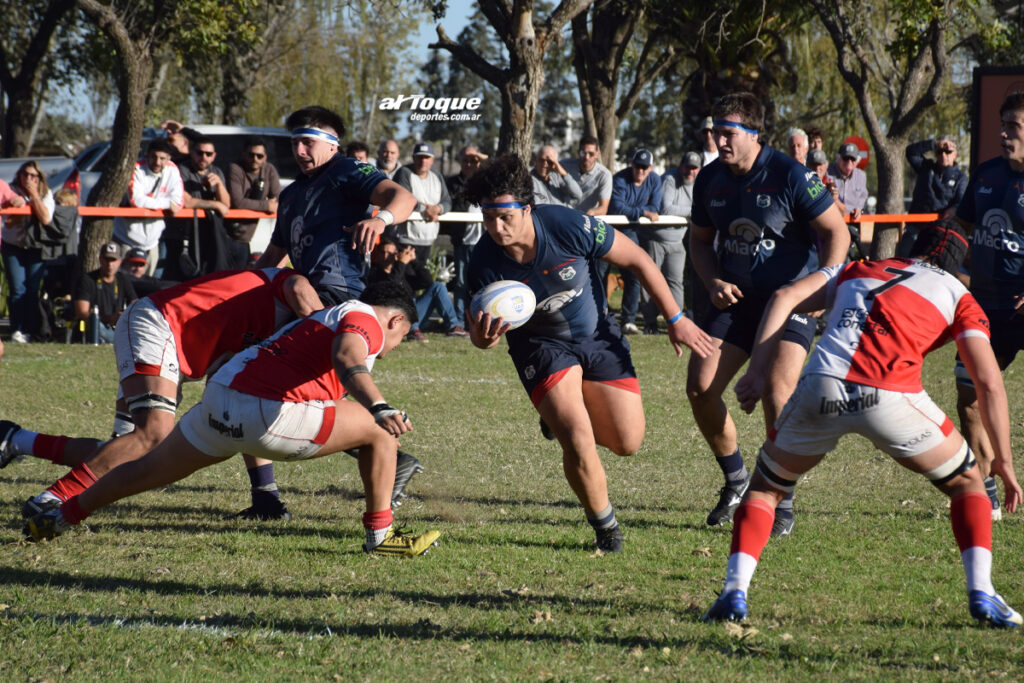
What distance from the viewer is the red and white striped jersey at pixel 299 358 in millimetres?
5125

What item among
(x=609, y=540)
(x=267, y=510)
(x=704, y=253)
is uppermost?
(x=704, y=253)

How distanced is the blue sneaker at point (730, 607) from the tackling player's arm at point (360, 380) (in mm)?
1386

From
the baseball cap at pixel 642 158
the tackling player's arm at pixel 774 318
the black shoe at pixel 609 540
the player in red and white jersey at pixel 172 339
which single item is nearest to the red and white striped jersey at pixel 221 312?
the player in red and white jersey at pixel 172 339

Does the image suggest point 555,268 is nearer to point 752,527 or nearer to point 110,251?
point 752,527

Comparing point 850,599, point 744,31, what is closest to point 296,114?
point 850,599

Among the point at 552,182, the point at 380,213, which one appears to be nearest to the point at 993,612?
the point at 380,213

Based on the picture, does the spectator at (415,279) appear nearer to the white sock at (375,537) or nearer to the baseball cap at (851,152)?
the baseball cap at (851,152)

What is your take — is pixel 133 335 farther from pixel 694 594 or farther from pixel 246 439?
pixel 694 594

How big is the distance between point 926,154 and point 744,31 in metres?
7.16

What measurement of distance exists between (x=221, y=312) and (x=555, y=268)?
1.72 m

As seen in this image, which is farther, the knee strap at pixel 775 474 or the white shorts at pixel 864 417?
the knee strap at pixel 775 474

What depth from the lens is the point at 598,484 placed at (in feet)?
18.4

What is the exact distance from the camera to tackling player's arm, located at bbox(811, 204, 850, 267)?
6023mm

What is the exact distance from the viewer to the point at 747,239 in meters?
6.25
